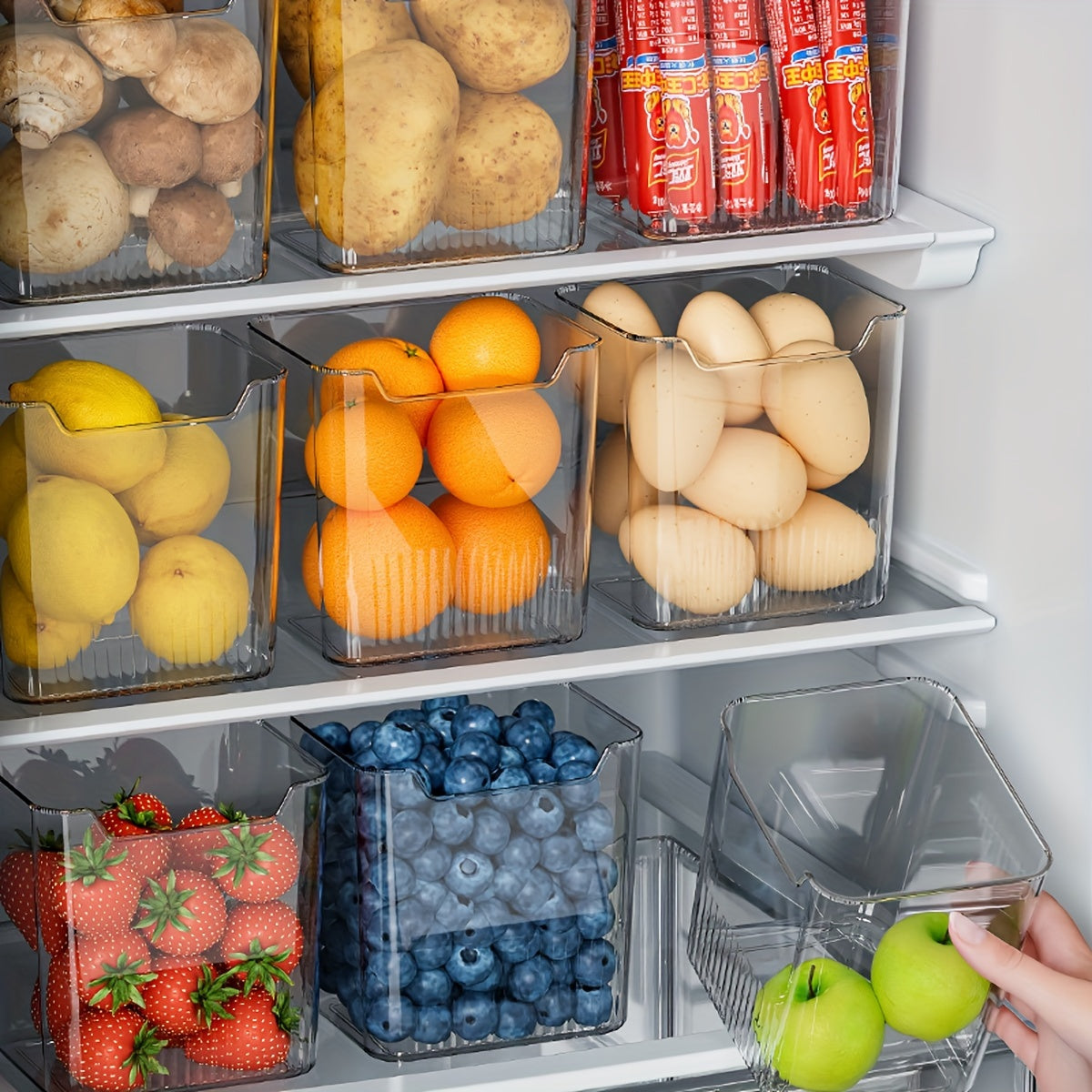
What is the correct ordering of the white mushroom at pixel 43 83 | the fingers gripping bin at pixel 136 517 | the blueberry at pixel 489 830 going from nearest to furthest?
the white mushroom at pixel 43 83 → the fingers gripping bin at pixel 136 517 → the blueberry at pixel 489 830

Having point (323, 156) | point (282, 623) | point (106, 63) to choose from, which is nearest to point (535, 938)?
point (282, 623)

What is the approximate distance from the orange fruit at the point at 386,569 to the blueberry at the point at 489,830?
0.16 metres

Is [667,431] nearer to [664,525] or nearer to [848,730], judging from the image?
[664,525]

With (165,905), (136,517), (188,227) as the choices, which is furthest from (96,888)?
(188,227)

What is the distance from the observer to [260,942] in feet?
4.28

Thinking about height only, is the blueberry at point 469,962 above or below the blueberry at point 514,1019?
above

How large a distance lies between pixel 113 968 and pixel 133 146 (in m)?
0.61

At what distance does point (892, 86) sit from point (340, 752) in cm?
71

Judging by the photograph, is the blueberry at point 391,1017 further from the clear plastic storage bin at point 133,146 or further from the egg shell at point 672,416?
the clear plastic storage bin at point 133,146

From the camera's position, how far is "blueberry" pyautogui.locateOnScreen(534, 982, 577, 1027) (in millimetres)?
1396

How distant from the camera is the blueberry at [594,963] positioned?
140 cm

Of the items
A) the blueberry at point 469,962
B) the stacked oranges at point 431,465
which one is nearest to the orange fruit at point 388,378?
the stacked oranges at point 431,465

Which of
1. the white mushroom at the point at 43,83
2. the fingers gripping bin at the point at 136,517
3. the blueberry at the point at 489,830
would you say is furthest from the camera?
the blueberry at the point at 489,830

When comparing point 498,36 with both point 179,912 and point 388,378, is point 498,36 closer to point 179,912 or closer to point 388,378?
point 388,378
